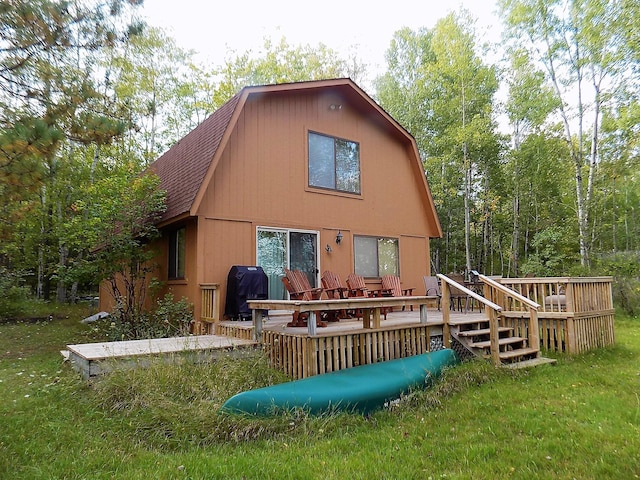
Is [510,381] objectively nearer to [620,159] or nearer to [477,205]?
[620,159]

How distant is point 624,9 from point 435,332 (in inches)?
496

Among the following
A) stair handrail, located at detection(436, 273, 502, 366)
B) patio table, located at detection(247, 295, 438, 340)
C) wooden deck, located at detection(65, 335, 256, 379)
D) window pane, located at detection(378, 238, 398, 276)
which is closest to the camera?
wooden deck, located at detection(65, 335, 256, 379)

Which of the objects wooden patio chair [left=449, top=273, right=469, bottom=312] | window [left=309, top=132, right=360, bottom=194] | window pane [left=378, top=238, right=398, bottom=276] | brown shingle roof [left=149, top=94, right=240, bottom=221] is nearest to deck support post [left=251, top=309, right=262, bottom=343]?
brown shingle roof [left=149, top=94, right=240, bottom=221]

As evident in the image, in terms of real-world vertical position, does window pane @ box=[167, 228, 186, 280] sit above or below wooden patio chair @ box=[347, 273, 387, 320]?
above

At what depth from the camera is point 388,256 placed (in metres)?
9.79

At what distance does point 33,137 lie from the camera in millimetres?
3080

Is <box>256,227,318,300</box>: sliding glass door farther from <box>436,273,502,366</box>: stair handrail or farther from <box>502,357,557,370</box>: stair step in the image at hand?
<box>502,357,557,370</box>: stair step

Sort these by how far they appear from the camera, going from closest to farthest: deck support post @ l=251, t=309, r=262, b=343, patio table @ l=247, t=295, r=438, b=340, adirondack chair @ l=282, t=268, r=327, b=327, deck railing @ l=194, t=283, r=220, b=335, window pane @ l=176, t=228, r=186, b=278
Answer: patio table @ l=247, t=295, r=438, b=340 < deck support post @ l=251, t=309, r=262, b=343 < adirondack chair @ l=282, t=268, r=327, b=327 < deck railing @ l=194, t=283, r=220, b=335 < window pane @ l=176, t=228, r=186, b=278

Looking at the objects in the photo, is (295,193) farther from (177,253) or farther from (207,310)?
(207,310)

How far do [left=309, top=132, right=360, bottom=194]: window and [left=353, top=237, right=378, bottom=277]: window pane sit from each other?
1108 mm

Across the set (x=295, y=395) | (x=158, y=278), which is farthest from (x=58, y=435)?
(x=158, y=278)

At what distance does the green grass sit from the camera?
2895 millimetres

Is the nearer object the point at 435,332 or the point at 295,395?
the point at 295,395

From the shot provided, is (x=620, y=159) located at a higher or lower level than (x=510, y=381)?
higher
